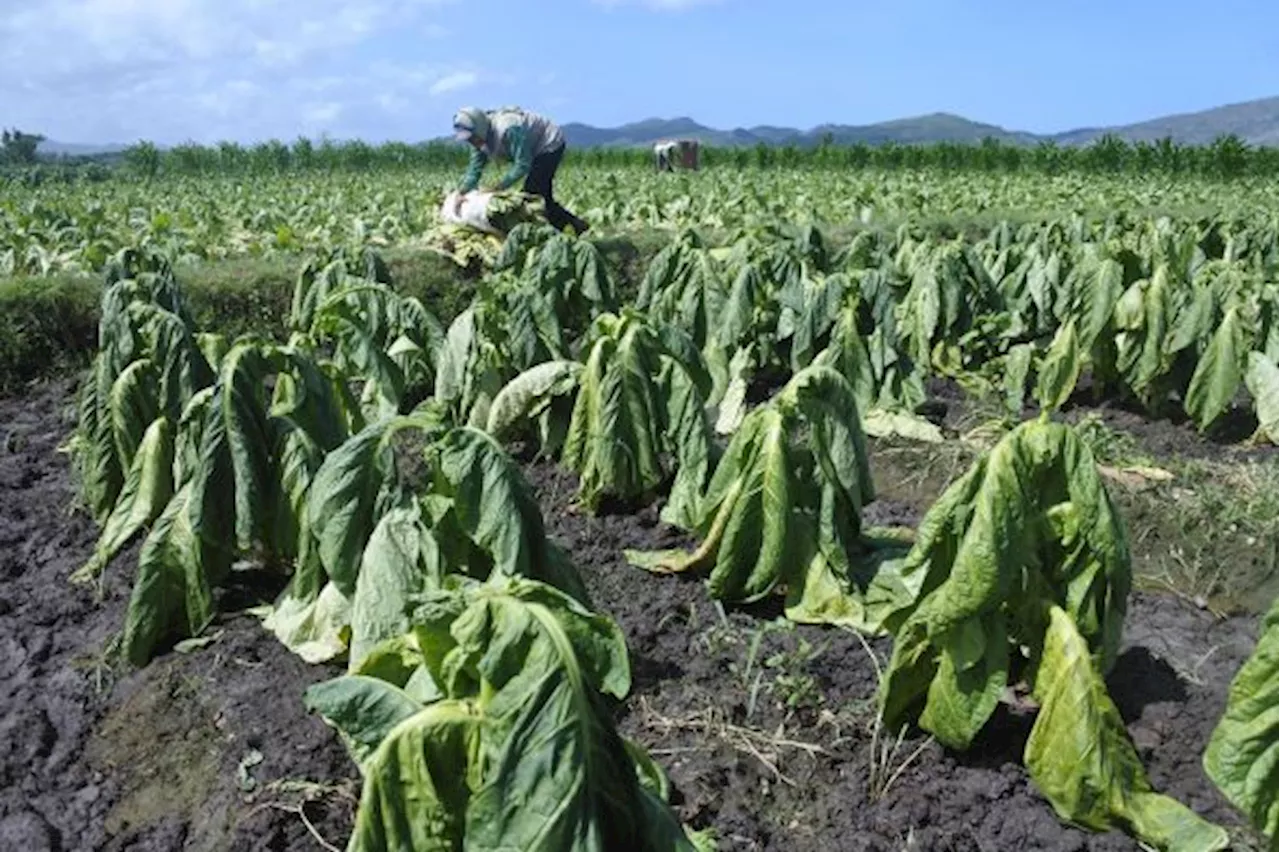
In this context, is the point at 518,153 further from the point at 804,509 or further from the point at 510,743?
the point at 510,743

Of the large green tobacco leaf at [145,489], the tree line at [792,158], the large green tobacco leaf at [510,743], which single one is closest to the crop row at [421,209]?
the tree line at [792,158]

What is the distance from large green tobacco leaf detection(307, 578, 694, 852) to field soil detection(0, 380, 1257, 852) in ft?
2.86

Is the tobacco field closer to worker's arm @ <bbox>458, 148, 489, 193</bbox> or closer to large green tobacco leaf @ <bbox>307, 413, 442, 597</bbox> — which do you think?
large green tobacco leaf @ <bbox>307, 413, 442, 597</bbox>

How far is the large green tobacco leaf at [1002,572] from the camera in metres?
2.77

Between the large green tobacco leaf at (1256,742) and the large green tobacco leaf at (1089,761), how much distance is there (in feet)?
1.12

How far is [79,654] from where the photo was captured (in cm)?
405

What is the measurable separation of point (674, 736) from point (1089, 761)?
107 cm

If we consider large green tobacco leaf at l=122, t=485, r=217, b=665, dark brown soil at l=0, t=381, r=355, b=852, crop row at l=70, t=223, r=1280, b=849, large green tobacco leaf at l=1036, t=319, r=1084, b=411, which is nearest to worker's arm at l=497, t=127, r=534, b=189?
crop row at l=70, t=223, r=1280, b=849

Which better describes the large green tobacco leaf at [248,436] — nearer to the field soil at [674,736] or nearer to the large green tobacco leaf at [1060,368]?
the field soil at [674,736]

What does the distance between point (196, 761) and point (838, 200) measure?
1362 cm

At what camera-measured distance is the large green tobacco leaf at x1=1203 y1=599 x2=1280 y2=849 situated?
234cm

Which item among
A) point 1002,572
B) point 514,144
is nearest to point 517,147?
point 514,144

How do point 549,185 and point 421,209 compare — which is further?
point 421,209

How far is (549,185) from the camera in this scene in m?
12.4
